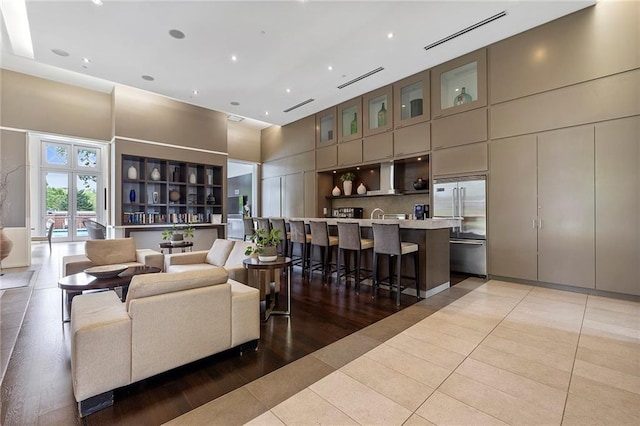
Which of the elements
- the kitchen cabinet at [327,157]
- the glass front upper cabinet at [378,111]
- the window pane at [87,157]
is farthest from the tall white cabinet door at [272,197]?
the window pane at [87,157]

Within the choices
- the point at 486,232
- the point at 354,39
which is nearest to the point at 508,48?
the point at 354,39

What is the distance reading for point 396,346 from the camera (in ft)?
8.11

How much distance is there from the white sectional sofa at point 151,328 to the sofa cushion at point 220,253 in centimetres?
167

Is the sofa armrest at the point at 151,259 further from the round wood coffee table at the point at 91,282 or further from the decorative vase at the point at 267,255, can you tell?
the decorative vase at the point at 267,255

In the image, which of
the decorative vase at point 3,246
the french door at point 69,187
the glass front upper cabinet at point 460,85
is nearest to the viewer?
the glass front upper cabinet at point 460,85

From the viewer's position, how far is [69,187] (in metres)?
9.17

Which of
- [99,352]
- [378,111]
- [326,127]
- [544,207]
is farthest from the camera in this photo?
[326,127]

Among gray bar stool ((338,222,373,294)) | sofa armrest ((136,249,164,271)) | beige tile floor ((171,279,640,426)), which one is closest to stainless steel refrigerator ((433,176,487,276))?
beige tile floor ((171,279,640,426))

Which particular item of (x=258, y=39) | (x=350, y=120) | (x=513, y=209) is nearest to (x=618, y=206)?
(x=513, y=209)

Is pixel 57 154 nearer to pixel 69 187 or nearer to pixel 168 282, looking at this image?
pixel 69 187

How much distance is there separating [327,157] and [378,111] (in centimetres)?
178

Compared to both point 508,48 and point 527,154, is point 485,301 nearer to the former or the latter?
point 527,154

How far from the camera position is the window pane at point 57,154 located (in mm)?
8769

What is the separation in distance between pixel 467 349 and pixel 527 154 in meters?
3.50
